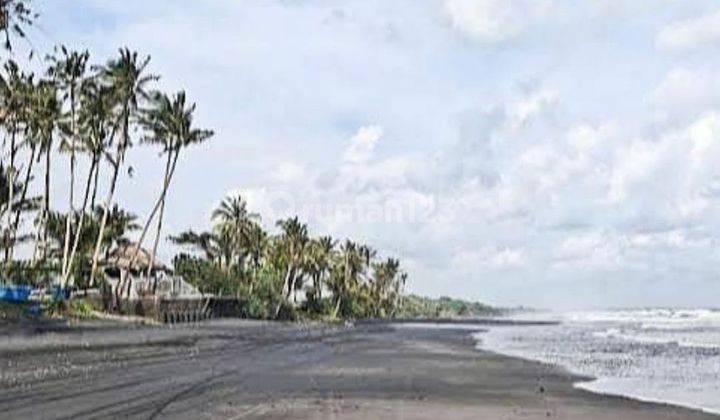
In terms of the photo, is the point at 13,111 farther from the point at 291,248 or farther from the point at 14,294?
the point at 291,248

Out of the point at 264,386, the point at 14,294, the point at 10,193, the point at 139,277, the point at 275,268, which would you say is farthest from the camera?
the point at 275,268

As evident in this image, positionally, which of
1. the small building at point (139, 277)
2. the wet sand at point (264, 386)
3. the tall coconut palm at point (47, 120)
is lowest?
the wet sand at point (264, 386)

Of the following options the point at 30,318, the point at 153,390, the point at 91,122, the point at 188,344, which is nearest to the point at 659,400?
the point at 153,390

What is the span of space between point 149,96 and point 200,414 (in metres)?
52.3

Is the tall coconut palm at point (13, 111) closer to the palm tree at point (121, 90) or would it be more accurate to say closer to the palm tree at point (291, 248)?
the palm tree at point (121, 90)

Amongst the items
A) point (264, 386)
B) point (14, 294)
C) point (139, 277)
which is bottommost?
point (264, 386)

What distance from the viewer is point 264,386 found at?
68.2 ft

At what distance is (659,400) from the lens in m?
21.4

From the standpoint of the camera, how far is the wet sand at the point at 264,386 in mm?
15711

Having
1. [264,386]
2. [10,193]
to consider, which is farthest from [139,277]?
[264,386]

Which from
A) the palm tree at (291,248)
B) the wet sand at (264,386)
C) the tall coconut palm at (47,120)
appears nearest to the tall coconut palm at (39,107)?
the tall coconut palm at (47,120)

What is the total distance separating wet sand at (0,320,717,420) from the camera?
1571cm

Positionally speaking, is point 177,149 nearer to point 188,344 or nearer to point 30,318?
point 30,318

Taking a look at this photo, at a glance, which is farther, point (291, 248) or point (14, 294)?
point (291, 248)
